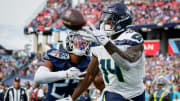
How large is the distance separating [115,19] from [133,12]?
18102mm

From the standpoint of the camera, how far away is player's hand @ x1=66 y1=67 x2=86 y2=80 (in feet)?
9.24

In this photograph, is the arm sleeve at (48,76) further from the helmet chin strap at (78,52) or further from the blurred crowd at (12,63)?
the blurred crowd at (12,63)

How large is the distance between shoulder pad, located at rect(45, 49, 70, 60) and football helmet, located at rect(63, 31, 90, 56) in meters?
0.06

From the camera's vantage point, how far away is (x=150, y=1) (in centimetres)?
2150

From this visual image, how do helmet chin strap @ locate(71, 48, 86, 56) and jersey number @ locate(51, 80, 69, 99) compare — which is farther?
jersey number @ locate(51, 80, 69, 99)

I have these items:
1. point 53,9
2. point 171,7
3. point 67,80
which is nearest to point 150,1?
point 171,7

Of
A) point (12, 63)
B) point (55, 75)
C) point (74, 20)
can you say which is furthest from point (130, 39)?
point (12, 63)

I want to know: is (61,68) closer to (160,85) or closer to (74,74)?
(74,74)

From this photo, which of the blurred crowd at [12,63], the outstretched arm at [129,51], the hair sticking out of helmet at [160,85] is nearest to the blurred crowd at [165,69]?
the hair sticking out of helmet at [160,85]

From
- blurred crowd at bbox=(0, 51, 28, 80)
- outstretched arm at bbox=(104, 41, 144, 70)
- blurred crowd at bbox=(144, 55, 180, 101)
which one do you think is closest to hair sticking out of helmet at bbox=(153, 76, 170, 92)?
blurred crowd at bbox=(144, 55, 180, 101)

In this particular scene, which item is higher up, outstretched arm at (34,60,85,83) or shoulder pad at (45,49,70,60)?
shoulder pad at (45,49,70,60)

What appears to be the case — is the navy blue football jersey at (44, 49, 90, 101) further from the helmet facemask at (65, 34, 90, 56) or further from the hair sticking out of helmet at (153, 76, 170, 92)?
the hair sticking out of helmet at (153, 76, 170, 92)

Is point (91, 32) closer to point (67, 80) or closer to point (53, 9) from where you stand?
point (67, 80)

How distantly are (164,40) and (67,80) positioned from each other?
18600mm
